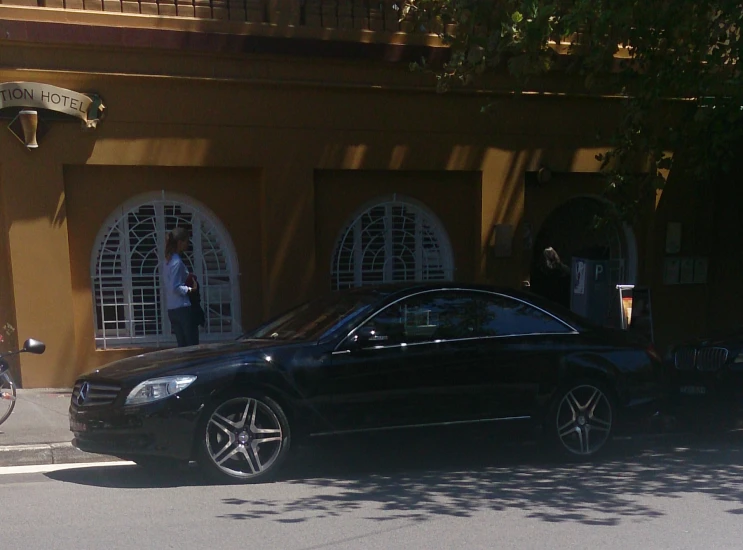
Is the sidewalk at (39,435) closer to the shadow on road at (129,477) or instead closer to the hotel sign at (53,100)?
the shadow on road at (129,477)

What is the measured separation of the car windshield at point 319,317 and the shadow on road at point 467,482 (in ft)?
3.08

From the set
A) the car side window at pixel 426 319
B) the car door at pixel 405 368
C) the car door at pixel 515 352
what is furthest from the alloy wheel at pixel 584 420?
the car side window at pixel 426 319

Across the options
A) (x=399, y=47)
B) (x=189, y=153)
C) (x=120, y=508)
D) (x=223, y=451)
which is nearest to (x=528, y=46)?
(x=399, y=47)

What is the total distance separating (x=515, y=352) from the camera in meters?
7.54

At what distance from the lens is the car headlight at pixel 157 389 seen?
654cm

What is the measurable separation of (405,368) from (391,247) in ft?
16.6

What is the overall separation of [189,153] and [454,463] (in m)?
5.20

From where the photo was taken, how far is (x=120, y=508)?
622 centimetres

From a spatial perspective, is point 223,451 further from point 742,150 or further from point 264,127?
point 742,150

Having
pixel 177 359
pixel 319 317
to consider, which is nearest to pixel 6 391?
pixel 177 359

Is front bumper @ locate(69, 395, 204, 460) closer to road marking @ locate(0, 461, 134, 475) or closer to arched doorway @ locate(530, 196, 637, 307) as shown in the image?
road marking @ locate(0, 461, 134, 475)

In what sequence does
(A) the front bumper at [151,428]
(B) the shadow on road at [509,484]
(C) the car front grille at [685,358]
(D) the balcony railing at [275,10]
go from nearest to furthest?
(B) the shadow on road at [509,484] < (A) the front bumper at [151,428] < (C) the car front grille at [685,358] < (D) the balcony railing at [275,10]

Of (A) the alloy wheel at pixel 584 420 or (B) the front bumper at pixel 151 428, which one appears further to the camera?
(A) the alloy wheel at pixel 584 420

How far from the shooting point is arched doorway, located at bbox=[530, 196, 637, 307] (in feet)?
43.1
